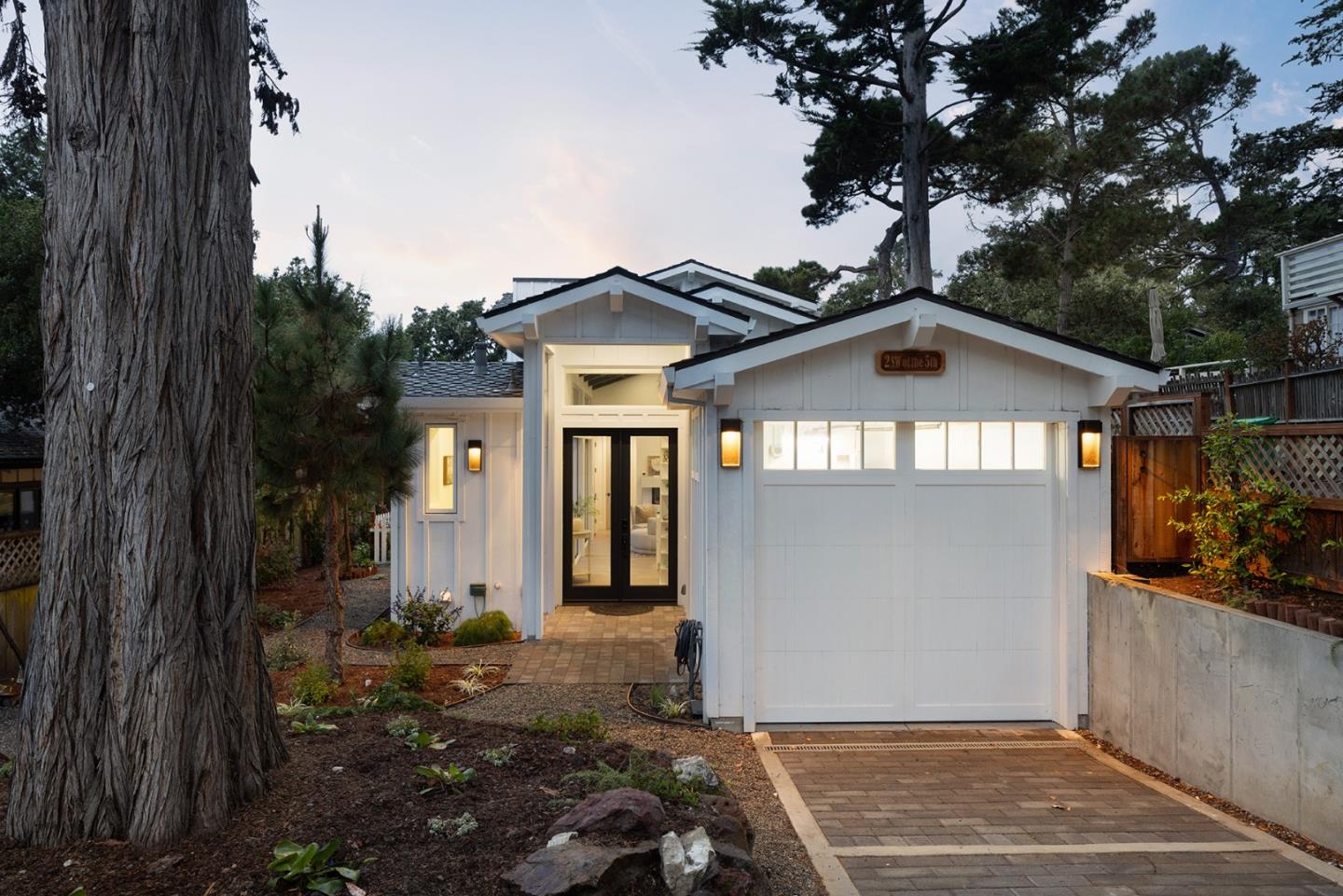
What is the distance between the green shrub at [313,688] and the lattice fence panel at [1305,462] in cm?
711

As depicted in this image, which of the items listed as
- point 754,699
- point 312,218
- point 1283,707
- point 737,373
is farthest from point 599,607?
point 1283,707

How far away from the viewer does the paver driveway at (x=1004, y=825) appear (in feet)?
12.4

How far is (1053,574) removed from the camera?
245 inches

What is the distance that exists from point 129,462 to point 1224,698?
5984mm

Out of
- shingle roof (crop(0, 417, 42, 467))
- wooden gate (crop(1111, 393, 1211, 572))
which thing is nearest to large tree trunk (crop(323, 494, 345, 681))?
shingle roof (crop(0, 417, 42, 467))

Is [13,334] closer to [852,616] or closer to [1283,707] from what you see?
[852,616]

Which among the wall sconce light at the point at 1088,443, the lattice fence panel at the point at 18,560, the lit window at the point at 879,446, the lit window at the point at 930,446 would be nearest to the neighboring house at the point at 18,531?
the lattice fence panel at the point at 18,560

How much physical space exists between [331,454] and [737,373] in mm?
3581

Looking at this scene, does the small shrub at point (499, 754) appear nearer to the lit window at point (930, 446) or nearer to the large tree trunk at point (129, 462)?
the large tree trunk at point (129, 462)

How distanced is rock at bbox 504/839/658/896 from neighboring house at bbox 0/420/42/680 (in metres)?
6.68

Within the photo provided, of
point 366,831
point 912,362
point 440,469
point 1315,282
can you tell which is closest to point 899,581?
point 912,362

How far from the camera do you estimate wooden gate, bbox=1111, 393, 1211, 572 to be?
5938mm

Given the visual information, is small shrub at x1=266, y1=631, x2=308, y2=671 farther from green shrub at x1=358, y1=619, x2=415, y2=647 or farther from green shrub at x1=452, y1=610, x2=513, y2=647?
green shrub at x1=452, y1=610, x2=513, y2=647

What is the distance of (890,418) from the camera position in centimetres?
612
